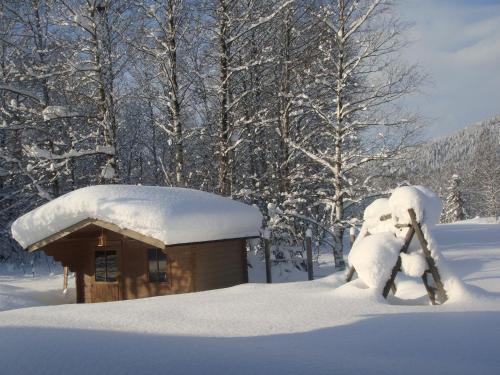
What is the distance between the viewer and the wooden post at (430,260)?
7.64 m

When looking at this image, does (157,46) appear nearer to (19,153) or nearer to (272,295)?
(19,153)

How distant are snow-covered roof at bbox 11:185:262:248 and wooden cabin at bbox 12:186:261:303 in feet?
0.07

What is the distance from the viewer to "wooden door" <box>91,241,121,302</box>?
12.7 meters

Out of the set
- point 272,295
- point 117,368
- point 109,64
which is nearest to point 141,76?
point 109,64

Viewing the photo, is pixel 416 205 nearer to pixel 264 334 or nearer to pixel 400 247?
pixel 400 247

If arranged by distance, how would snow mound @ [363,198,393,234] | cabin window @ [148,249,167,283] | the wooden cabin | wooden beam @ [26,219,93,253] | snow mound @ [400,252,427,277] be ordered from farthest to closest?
cabin window @ [148,249,167,283] < wooden beam @ [26,219,93,253] < the wooden cabin < snow mound @ [363,198,393,234] < snow mound @ [400,252,427,277]

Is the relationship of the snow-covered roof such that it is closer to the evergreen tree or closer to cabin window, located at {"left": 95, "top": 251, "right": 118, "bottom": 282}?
cabin window, located at {"left": 95, "top": 251, "right": 118, "bottom": 282}

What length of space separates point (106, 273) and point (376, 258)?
8.12m

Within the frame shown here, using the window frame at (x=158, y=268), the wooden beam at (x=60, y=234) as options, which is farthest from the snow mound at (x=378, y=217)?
the wooden beam at (x=60, y=234)

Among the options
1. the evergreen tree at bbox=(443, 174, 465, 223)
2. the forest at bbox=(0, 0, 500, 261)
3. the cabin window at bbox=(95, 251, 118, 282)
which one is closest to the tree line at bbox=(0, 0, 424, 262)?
the forest at bbox=(0, 0, 500, 261)

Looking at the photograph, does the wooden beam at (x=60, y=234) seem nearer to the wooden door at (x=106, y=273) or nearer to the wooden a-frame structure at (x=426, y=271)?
the wooden door at (x=106, y=273)

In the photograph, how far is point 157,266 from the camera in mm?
12180

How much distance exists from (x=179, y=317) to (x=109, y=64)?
38.2 ft

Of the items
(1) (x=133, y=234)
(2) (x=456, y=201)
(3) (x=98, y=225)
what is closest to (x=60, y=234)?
(3) (x=98, y=225)
